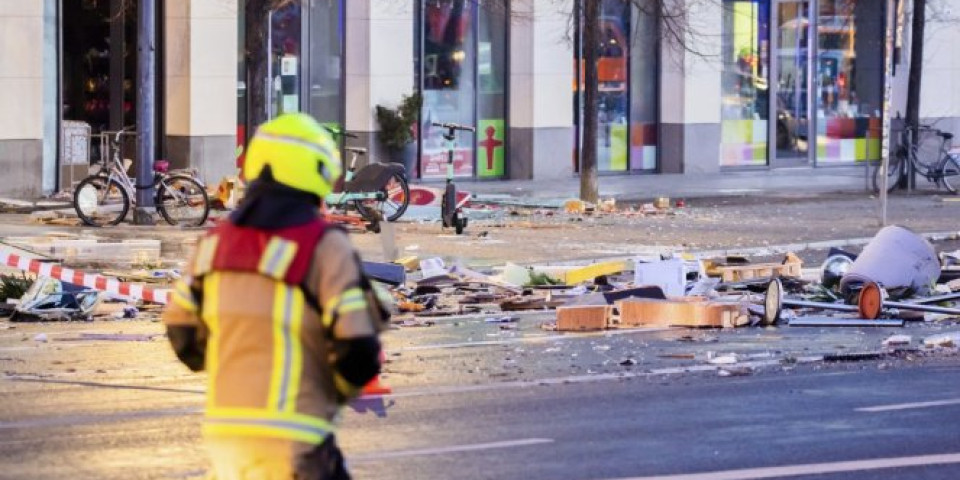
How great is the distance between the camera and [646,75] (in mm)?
37812

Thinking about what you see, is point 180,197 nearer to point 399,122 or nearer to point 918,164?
point 399,122

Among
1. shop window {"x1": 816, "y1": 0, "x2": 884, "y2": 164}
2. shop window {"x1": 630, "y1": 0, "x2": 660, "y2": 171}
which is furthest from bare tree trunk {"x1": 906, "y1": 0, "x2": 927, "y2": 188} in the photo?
shop window {"x1": 816, "y1": 0, "x2": 884, "y2": 164}

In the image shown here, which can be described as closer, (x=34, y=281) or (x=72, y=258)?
(x=34, y=281)

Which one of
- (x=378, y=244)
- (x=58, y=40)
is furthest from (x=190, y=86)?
(x=378, y=244)

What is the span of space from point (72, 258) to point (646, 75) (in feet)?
64.9

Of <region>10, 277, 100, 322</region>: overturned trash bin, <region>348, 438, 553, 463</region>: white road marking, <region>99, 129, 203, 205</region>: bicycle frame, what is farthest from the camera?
<region>99, 129, 203, 205</region>: bicycle frame

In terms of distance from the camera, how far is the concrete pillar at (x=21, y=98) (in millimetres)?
27531

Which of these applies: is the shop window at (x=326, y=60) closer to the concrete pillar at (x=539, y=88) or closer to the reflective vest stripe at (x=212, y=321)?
the concrete pillar at (x=539, y=88)

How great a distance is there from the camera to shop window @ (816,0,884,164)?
42.1 metres

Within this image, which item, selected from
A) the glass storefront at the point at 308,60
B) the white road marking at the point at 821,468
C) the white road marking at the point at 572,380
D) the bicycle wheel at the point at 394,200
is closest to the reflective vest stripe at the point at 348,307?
the white road marking at the point at 821,468

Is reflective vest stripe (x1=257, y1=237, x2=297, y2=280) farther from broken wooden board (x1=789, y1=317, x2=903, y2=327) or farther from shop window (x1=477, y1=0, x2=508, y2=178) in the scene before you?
shop window (x1=477, y1=0, x2=508, y2=178)

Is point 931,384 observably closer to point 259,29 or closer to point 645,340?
point 645,340

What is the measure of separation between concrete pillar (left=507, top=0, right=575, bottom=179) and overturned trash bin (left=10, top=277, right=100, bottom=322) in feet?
63.9

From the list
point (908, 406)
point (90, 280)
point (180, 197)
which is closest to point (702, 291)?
point (90, 280)
